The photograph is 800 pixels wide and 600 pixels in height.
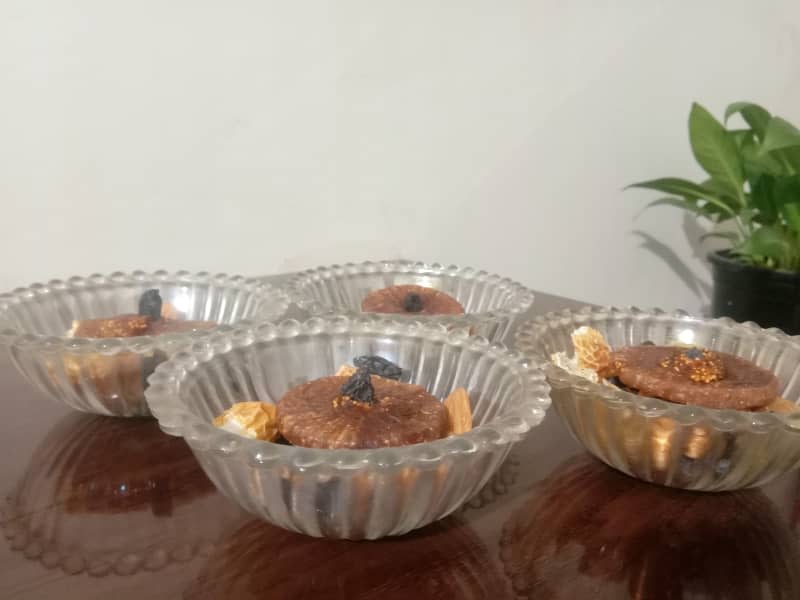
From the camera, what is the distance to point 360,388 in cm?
59

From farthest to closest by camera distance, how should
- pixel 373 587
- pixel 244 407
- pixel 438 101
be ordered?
1. pixel 438 101
2. pixel 244 407
3. pixel 373 587

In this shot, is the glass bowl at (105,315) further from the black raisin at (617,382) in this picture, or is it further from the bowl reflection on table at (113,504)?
the black raisin at (617,382)

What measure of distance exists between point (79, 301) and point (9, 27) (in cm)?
47

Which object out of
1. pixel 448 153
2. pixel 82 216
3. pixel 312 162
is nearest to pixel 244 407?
pixel 82 216

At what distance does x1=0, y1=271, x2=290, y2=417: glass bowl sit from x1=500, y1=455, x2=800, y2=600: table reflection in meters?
0.34

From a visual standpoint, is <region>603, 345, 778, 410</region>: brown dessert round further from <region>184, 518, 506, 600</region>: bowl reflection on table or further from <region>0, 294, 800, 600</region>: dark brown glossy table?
<region>184, 518, 506, 600</region>: bowl reflection on table

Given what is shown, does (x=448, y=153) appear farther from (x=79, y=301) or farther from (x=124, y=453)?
(x=124, y=453)

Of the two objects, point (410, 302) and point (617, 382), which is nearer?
point (617, 382)

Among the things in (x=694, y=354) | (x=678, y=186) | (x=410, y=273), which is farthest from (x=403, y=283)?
(x=678, y=186)

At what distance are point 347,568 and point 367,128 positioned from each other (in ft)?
3.52

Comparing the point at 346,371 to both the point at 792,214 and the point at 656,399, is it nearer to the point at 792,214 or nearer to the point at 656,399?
the point at 656,399

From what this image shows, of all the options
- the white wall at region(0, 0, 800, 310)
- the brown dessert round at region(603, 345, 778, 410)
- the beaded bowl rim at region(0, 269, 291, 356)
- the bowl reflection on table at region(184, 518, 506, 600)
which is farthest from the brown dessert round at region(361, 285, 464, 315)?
the white wall at region(0, 0, 800, 310)

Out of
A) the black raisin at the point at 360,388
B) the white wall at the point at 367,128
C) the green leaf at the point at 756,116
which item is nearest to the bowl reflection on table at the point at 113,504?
the black raisin at the point at 360,388

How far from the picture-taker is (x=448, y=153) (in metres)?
1.58
